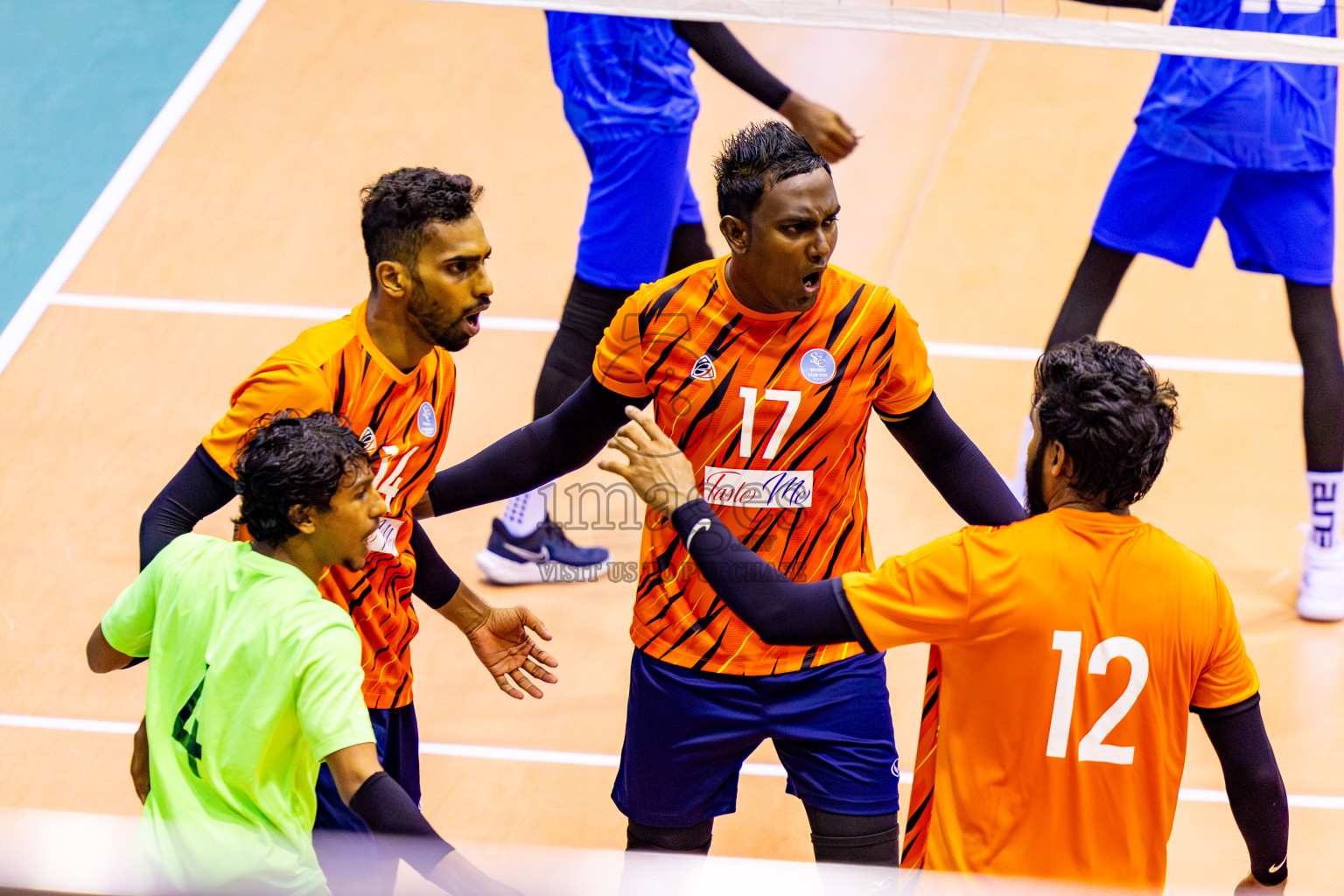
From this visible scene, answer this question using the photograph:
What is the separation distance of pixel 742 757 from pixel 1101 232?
2887 millimetres

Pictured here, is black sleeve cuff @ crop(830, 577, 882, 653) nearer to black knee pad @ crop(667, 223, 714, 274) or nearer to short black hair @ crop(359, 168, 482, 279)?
short black hair @ crop(359, 168, 482, 279)

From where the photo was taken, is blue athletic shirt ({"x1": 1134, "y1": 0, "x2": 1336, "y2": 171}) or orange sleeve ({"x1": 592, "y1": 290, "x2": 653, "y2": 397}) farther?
blue athletic shirt ({"x1": 1134, "y1": 0, "x2": 1336, "y2": 171})

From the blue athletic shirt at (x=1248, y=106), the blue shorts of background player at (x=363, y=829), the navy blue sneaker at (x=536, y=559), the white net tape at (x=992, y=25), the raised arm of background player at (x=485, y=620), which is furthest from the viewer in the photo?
the navy blue sneaker at (x=536, y=559)

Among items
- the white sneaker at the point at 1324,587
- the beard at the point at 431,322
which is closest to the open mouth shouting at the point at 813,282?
the beard at the point at 431,322

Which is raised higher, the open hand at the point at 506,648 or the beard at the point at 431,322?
the beard at the point at 431,322

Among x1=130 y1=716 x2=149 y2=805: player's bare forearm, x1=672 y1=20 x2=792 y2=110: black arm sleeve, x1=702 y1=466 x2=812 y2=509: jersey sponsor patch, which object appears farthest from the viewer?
x1=672 y1=20 x2=792 y2=110: black arm sleeve

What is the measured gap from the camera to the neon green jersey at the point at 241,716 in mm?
2561

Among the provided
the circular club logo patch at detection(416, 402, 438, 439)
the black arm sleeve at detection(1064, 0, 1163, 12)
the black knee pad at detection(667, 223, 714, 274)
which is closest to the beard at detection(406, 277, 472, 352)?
the circular club logo patch at detection(416, 402, 438, 439)

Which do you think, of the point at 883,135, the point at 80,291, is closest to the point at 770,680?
the point at 80,291

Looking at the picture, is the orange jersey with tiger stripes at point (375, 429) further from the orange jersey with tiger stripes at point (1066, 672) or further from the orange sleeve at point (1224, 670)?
the orange sleeve at point (1224, 670)

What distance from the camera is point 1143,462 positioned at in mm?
Answer: 2561

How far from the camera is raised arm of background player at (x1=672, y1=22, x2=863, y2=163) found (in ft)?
14.2

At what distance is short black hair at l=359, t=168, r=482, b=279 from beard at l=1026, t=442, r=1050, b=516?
1428mm

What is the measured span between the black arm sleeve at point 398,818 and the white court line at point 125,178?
186 inches
